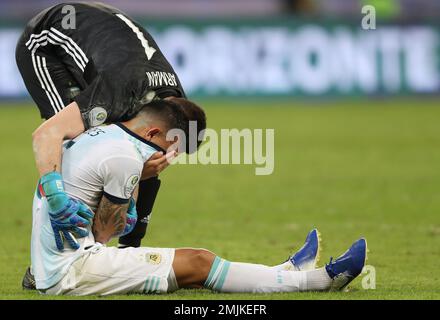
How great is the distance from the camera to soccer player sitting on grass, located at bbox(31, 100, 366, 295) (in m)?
6.59

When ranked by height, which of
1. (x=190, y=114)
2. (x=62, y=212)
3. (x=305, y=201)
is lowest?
(x=305, y=201)

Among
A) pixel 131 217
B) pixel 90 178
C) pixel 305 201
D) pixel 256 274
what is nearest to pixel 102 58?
pixel 90 178

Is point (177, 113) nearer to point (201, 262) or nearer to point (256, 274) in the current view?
point (201, 262)

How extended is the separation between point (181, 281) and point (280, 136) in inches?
480

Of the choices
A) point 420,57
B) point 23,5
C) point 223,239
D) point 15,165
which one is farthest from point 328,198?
point 23,5

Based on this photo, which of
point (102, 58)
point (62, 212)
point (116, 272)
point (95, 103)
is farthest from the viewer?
point (102, 58)

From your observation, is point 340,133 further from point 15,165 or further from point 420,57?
point 15,165

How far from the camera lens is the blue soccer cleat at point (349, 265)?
21.8 feet

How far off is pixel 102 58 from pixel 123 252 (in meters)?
1.41

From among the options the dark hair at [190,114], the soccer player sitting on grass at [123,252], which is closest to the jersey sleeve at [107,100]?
the soccer player sitting on grass at [123,252]

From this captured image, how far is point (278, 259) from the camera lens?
336 inches

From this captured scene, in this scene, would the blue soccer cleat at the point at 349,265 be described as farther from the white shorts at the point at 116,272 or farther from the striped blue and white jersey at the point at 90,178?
the striped blue and white jersey at the point at 90,178

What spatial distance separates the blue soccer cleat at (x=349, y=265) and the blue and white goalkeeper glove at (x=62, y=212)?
1.56m

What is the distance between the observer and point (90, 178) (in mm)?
6637
